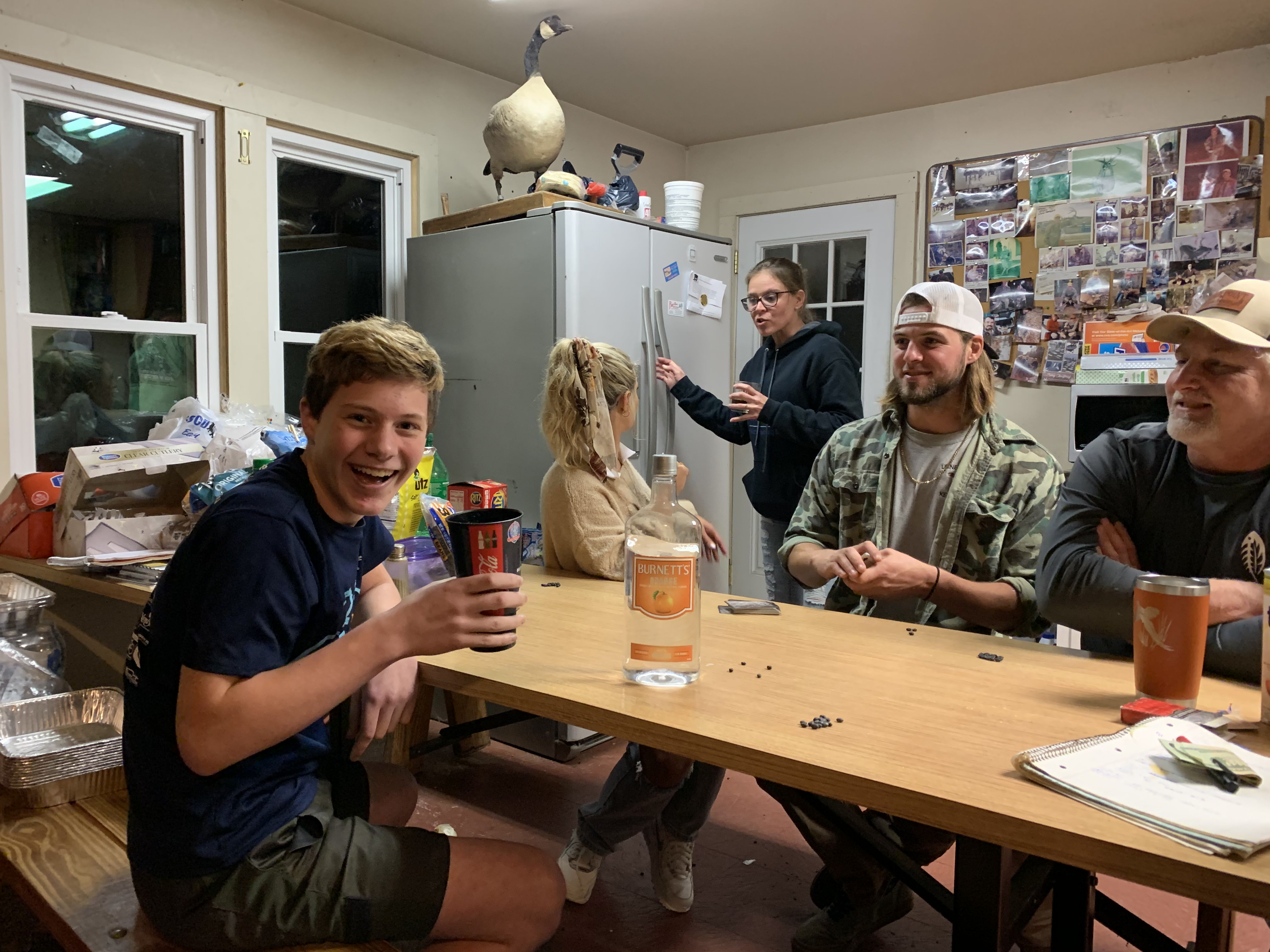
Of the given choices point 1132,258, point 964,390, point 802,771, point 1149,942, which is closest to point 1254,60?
point 1132,258

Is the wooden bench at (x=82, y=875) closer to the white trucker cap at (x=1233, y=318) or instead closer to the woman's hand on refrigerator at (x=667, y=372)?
the white trucker cap at (x=1233, y=318)

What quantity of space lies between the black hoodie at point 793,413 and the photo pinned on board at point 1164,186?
1610mm

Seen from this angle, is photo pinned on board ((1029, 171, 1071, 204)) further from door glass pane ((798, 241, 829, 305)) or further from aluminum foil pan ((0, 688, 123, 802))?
aluminum foil pan ((0, 688, 123, 802))

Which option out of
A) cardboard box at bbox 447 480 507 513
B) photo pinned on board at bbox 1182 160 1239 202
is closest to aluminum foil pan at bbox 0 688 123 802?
cardboard box at bbox 447 480 507 513

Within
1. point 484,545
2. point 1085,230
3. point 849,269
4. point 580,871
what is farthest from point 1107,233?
point 484,545

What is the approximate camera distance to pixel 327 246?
11.6 ft

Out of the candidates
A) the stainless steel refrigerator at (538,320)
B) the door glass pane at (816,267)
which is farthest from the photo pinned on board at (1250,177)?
the stainless steel refrigerator at (538,320)

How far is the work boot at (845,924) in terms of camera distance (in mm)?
1787

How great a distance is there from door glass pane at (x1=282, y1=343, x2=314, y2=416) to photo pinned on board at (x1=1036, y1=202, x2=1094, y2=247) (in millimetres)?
3218

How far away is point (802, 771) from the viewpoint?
0.95m

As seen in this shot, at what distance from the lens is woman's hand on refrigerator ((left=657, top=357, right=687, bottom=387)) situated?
3.48 meters

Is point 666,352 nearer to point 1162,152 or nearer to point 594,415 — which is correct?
point 594,415

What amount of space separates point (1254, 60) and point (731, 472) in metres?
2.93

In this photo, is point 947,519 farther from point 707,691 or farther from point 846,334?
point 846,334
